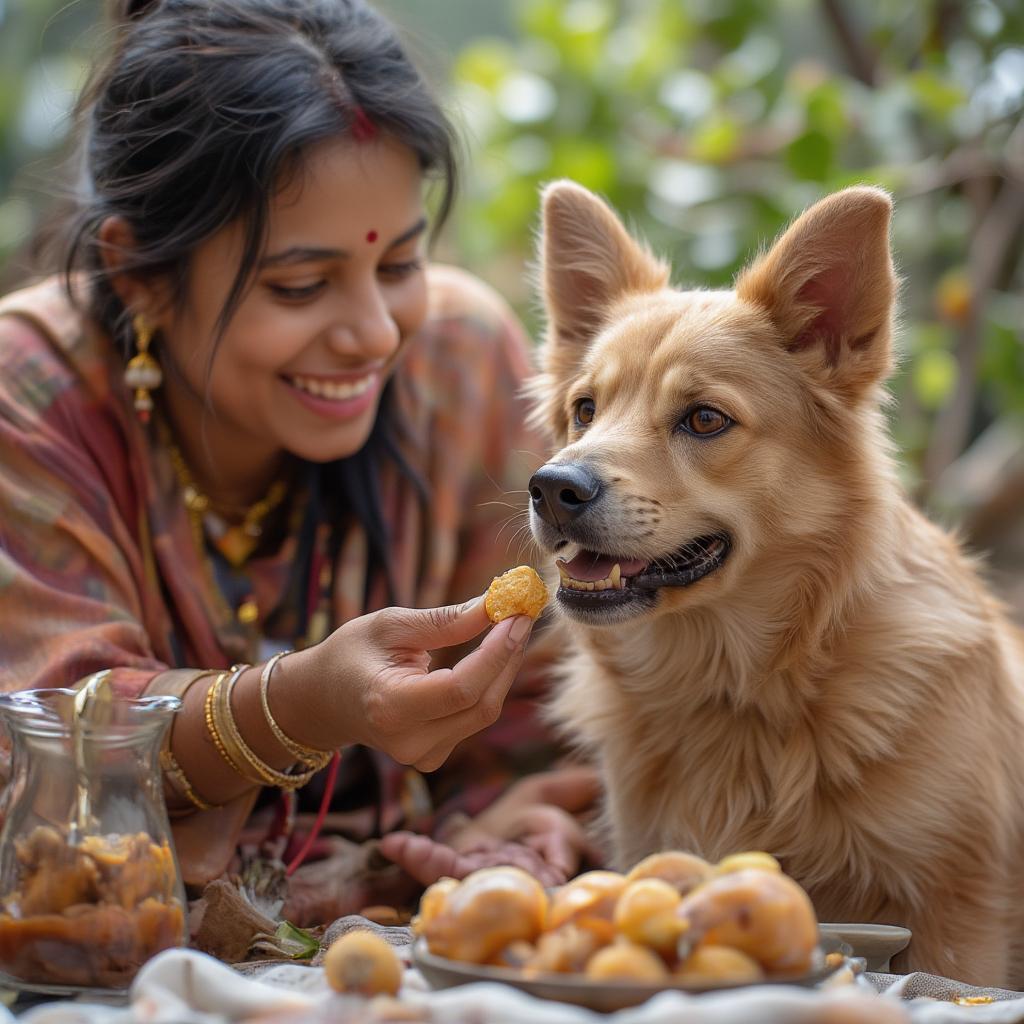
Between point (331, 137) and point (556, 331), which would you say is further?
point (556, 331)

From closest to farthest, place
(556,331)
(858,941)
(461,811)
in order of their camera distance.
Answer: (858,941) → (556,331) → (461,811)

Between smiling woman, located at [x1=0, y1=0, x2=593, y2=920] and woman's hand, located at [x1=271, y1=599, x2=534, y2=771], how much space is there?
0.26ft

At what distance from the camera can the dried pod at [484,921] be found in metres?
1.34

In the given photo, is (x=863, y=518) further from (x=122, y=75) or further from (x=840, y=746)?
(x=122, y=75)

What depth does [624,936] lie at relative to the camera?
4.28 feet

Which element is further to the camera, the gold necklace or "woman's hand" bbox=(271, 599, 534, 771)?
the gold necklace

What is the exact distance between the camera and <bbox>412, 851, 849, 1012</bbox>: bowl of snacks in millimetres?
1267

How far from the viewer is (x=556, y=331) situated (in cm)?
268

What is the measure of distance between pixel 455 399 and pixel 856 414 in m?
1.08

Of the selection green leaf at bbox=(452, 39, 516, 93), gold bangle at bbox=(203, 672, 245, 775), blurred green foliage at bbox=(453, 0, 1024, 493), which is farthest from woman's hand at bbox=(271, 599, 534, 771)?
green leaf at bbox=(452, 39, 516, 93)

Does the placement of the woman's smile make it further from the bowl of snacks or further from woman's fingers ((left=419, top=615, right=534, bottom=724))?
→ the bowl of snacks

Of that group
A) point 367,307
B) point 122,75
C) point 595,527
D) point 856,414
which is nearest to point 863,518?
point 856,414

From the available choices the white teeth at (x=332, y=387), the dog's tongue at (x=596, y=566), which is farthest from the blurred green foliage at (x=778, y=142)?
the dog's tongue at (x=596, y=566)

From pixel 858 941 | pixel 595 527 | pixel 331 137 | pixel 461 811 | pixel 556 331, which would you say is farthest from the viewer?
pixel 461 811
